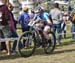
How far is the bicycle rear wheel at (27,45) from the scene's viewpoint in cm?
1177

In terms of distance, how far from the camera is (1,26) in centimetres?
1158

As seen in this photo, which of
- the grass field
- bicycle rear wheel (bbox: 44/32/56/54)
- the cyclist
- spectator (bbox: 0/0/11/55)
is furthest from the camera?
bicycle rear wheel (bbox: 44/32/56/54)

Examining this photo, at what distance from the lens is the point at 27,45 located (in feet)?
39.1

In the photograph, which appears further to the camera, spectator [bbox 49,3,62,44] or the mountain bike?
spectator [bbox 49,3,62,44]

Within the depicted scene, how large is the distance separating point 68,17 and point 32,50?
873 centimetres

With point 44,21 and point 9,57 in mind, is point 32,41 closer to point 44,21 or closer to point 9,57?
point 9,57

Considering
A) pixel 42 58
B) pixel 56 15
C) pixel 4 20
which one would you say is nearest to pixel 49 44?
pixel 42 58

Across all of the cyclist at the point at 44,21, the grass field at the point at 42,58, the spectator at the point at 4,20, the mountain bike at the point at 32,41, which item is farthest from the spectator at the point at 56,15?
the spectator at the point at 4,20

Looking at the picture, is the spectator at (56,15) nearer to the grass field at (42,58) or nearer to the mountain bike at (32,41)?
the grass field at (42,58)

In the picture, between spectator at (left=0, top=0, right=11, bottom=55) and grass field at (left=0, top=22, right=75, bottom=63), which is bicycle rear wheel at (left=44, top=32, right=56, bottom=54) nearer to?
grass field at (left=0, top=22, right=75, bottom=63)

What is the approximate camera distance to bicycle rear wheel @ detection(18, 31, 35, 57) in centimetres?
1177

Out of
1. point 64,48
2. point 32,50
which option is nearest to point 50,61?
point 32,50

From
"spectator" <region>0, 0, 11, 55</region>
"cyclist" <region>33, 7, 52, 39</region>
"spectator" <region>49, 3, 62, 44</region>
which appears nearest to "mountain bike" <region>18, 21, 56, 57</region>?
"cyclist" <region>33, 7, 52, 39</region>

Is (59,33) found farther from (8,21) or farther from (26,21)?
(8,21)
